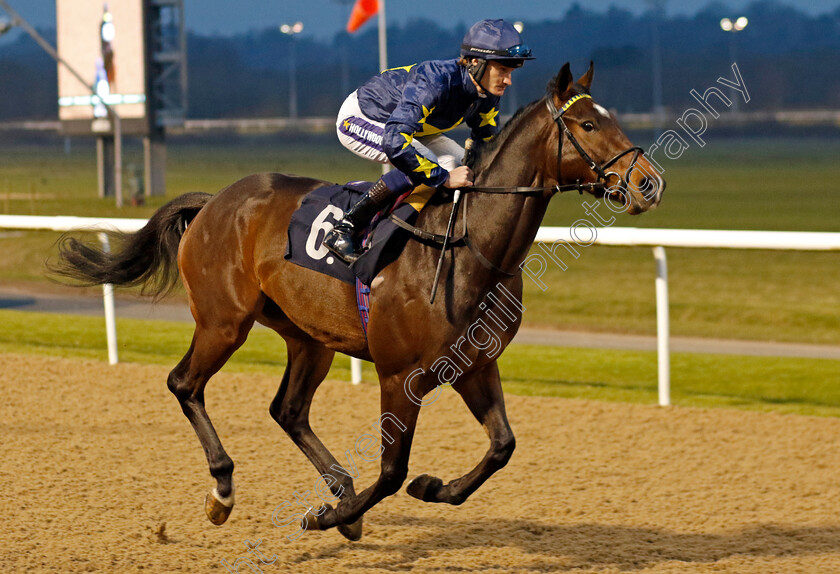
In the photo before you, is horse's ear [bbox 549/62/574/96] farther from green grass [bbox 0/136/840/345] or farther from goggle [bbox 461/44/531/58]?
green grass [bbox 0/136/840/345]

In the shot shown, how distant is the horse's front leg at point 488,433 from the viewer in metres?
3.46

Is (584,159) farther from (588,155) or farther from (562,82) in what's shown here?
(562,82)

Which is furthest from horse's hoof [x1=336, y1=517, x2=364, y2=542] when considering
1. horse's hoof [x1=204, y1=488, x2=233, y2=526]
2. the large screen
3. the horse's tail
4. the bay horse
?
the large screen

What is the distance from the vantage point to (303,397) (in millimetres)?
4102

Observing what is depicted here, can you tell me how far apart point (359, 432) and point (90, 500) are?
151cm

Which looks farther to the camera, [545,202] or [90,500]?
[90,500]

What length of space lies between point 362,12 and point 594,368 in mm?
5259

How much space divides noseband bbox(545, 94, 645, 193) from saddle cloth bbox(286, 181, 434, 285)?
513 millimetres

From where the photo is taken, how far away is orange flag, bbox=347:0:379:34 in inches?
405

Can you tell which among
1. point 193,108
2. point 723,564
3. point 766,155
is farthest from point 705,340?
point 193,108

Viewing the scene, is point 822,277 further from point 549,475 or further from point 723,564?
point 723,564

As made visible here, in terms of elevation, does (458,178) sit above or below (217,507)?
above

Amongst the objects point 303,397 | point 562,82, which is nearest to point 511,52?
point 562,82

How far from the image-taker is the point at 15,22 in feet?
49.3
